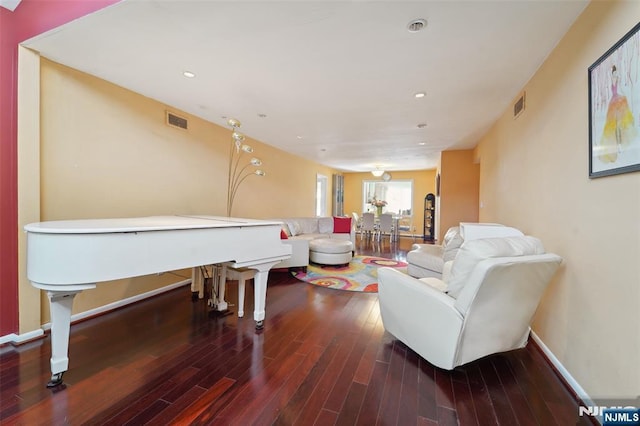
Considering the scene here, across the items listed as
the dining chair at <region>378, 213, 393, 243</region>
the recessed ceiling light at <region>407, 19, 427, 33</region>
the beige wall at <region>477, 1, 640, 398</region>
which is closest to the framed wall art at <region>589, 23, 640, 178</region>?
the beige wall at <region>477, 1, 640, 398</region>

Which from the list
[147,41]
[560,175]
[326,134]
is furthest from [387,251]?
[147,41]

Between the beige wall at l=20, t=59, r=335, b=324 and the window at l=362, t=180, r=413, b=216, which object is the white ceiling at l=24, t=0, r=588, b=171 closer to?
the beige wall at l=20, t=59, r=335, b=324

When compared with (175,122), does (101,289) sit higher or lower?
lower

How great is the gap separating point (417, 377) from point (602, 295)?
1209 mm

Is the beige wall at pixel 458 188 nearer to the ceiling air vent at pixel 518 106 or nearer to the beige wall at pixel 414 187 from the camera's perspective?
the ceiling air vent at pixel 518 106

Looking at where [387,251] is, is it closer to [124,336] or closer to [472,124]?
[472,124]

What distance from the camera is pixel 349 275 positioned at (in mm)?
4297

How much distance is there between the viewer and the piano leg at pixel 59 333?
5.21ft

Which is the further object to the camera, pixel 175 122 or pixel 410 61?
pixel 175 122

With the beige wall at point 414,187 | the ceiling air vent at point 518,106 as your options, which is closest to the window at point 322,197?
the beige wall at point 414,187

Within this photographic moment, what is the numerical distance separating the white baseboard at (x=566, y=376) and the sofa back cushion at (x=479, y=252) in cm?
85

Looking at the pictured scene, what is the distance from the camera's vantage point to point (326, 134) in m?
4.77

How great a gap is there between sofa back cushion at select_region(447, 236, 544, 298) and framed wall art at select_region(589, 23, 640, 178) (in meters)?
0.57

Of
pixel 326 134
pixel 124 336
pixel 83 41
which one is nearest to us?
pixel 83 41
